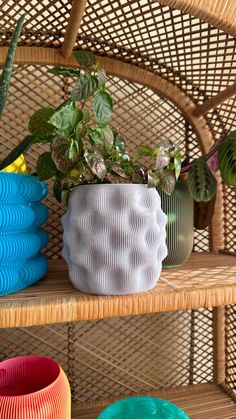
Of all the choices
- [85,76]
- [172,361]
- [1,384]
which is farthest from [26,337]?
[85,76]

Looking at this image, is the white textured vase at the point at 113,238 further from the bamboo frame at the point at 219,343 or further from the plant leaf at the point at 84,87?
the bamboo frame at the point at 219,343

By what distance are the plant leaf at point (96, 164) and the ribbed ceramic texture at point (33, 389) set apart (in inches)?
11.6

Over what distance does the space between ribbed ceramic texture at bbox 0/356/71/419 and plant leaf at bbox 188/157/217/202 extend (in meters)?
0.35

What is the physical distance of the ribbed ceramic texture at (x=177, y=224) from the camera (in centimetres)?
67

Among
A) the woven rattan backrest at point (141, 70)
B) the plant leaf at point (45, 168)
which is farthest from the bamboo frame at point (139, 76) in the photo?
the plant leaf at point (45, 168)

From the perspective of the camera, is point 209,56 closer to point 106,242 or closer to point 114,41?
point 114,41

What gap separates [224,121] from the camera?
869mm

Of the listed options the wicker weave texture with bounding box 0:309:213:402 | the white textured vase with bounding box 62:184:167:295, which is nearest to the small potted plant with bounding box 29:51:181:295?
the white textured vase with bounding box 62:184:167:295

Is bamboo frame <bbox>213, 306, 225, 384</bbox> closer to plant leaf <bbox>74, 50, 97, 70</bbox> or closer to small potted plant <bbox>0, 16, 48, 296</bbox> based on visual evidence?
small potted plant <bbox>0, 16, 48, 296</bbox>

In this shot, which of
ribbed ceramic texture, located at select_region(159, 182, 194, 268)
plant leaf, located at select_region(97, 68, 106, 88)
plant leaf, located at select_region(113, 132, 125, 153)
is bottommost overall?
ribbed ceramic texture, located at select_region(159, 182, 194, 268)

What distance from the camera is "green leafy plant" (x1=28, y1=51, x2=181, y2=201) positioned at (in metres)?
0.49

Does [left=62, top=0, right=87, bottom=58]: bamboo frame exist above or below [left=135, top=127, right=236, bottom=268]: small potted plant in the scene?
above

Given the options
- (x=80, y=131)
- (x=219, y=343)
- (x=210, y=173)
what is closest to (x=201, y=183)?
(x=210, y=173)

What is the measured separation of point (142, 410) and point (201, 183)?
1.42 ft
